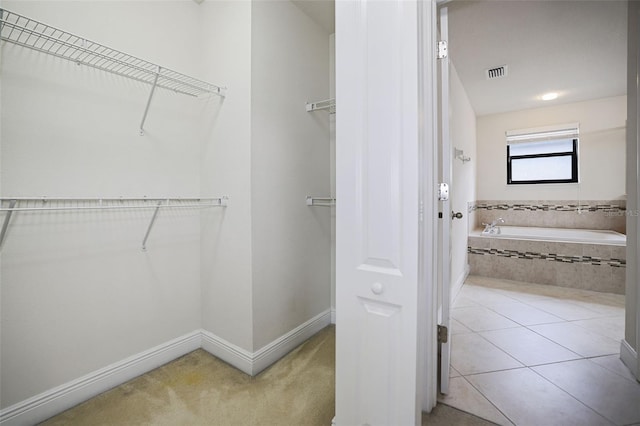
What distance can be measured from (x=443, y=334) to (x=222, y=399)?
1254mm

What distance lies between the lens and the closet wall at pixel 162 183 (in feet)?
4.48

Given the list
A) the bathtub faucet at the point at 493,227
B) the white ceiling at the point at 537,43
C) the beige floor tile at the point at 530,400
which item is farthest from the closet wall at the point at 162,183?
the bathtub faucet at the point at 493,227

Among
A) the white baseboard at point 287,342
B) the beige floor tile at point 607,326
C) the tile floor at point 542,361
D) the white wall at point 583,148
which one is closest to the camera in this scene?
the tile floor at point 542,361

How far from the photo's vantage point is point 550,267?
11.4ft

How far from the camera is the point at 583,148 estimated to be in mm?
4098

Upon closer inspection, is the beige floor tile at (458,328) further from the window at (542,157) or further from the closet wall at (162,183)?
the window at (542,157)

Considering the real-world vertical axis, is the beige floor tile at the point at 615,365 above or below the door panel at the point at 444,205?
below

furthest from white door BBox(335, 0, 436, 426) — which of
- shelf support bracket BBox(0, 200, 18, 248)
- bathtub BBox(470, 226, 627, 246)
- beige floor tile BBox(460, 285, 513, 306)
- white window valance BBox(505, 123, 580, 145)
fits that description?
white window valance BBox(505, 123, 580, 145)

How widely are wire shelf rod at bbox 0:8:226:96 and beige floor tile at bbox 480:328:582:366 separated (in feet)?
8.91

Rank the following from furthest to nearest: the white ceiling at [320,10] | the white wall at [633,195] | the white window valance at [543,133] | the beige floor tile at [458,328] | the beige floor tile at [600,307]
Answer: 1. the white window valance at [543,133]
2. the beige floor tile at [600,307]
3. the beige floor tile at [458,328]
4. the white ceiling at [320,10]
5. the white wall at [633,195]

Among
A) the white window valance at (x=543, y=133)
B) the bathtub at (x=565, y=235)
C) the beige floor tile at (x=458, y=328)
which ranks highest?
the white window valance at (x=543, y=133)

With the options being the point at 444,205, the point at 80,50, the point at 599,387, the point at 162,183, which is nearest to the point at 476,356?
the point at 599,387

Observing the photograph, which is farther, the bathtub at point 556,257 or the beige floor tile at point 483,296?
the bathtub at point 556,257

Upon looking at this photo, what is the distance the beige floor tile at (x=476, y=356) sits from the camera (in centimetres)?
182
